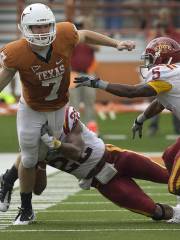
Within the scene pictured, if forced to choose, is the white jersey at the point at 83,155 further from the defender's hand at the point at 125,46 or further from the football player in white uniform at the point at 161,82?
the defender's hand at the point at 125,46

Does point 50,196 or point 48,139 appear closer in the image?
point 48,139

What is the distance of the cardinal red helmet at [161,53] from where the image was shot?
7.36 m

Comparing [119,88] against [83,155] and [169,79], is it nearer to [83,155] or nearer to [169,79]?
[169,79]

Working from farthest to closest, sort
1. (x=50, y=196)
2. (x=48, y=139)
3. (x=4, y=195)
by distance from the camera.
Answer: (x=50, y=196) < (x=4, y=195) < (x=48, y=139)

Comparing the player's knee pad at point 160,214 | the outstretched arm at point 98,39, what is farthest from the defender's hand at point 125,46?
the player's knee pad at point 160,214

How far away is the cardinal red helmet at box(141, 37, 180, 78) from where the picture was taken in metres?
7.36

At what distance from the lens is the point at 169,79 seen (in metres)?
7.18

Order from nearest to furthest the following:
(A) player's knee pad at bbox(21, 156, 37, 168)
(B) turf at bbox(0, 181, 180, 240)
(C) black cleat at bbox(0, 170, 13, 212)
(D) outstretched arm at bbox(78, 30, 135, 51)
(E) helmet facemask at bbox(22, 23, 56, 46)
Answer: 1. (B) turf at bbox(0, 181, 180, 240)
2. (E) helmet facemask at bbox(22, 23, 56, 46)
3. (A) player's knee pad at bbox(21, 156, 37, 168)
4. (D) outstretched arm at bbox(78, 30, 135, 51)
5. (C) black cleat at bbox(0, 170, 13, 212)

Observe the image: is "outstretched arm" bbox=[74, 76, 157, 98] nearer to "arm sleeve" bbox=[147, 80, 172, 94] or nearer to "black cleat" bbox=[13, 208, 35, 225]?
"arm sleeve" bbox=[147, 80, 172, 94]

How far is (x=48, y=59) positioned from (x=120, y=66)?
11.9 metres

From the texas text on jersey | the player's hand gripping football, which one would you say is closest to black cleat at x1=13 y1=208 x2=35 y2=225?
the player's hand gripping football

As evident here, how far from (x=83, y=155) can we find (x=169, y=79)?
35.0 inches

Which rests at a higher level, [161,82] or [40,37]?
[40,37]

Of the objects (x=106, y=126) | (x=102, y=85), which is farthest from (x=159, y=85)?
(x=106, y=126)
